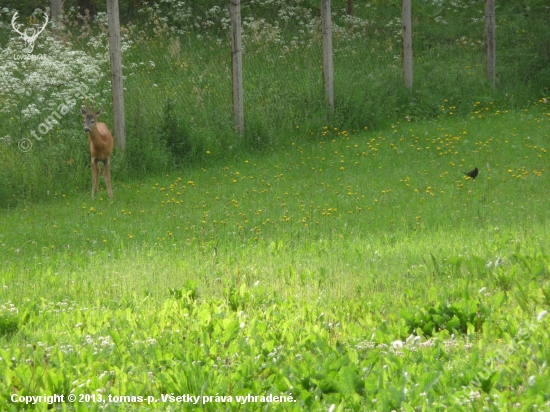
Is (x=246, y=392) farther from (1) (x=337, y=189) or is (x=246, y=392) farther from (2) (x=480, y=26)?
(2) (x=480, y=26)

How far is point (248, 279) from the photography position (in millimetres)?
7891

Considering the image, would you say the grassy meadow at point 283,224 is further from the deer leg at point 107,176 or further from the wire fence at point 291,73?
the deer leg at point 107,176

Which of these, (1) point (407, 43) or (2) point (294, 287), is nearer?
(2) point (294, 287)

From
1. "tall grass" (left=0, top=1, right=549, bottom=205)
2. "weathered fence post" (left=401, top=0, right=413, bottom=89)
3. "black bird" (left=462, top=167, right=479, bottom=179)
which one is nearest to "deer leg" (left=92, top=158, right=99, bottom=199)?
"tall grass" (left=0, top=1, right=549, bottom=205)

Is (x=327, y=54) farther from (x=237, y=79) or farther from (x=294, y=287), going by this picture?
(x=294, y=287)

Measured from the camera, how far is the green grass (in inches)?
185

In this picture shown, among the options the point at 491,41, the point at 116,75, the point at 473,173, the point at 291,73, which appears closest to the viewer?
the point at 473,173

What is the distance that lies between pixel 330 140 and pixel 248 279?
32.9 ft

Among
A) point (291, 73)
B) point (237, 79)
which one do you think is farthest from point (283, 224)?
point (291, 73)

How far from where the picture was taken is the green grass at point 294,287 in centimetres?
471

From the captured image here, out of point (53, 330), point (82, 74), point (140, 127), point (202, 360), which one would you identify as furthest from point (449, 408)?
point (82, 74)

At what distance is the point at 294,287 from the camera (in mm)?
7375

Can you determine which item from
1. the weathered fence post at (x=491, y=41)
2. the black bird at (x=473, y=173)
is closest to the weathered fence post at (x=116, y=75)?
the black bird at (x=473, y=173)

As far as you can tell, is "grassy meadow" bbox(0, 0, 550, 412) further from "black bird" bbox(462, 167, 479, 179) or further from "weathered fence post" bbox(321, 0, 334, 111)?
"weathered fence post" bbox(321, 0, 334, 111)
